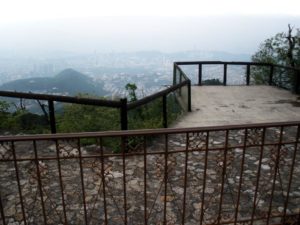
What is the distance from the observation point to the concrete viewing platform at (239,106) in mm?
8648

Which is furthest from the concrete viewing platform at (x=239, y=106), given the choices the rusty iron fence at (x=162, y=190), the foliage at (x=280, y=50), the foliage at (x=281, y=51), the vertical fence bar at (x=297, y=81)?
the foliage at (x=280, y=50)

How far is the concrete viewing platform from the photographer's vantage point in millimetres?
8648

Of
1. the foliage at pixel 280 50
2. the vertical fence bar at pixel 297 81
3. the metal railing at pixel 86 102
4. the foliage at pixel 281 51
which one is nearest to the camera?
the metal railing at pixel 86 102

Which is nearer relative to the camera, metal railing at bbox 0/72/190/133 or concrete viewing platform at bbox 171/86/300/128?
metal railing at bbox 0/72/190/133

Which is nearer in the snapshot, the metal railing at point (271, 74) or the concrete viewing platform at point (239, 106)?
the concrete viewing platform at point (239, 106)

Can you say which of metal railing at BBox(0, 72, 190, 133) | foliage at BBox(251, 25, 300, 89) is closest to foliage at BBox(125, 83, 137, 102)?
metal railing at BBox(0, 72, 190, 133)

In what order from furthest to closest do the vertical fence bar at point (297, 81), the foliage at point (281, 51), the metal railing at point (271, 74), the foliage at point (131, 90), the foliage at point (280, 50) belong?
the foliage at point (280, 50), the foliage at point (281, 51), the metal railing at point (271, 74), the vertical fence bar at point (297, 81), the foliage at point (131, 90)

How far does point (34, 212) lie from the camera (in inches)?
170

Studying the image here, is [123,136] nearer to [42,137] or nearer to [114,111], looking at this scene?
[42,137]

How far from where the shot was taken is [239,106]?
10.3 metres

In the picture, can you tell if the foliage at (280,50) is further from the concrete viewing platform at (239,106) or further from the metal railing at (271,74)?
the concrete viewing platform at (239,106)

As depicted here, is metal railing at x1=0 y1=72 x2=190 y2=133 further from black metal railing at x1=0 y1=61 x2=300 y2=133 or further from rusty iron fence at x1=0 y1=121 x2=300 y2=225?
rusty iron fence at x1=0 y1=121 x2=300 y2=225

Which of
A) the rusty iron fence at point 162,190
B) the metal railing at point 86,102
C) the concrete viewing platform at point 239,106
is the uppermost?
the metal railing at point 86,102

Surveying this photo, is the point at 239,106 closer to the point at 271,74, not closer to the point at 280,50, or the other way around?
the point at 271,74
